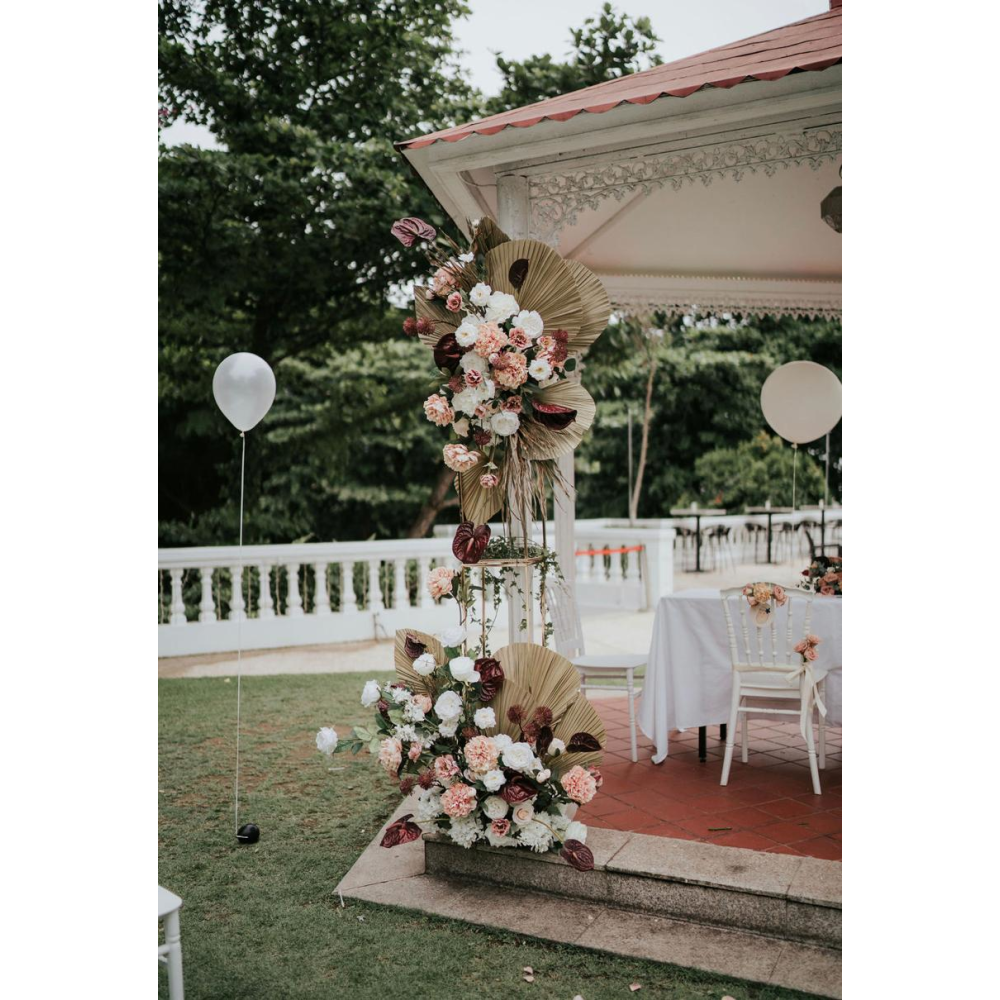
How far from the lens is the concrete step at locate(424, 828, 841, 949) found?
3.24 metres

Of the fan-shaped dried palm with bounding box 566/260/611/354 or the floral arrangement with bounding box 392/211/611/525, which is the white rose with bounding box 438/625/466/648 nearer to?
the floral arrangement with bounding box 392/211/611/525

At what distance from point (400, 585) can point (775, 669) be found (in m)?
5.73

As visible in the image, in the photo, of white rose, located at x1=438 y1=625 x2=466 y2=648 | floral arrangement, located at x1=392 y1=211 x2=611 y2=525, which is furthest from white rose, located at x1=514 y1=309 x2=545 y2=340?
white rose, located at x1=438 y1=625 x2=466 y2=648

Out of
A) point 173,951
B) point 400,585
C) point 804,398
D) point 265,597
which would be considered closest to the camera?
point 173,951

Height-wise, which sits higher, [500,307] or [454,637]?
[500,307]

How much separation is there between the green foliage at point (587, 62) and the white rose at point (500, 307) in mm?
9508

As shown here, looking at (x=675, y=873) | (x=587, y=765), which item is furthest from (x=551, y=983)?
(x=587, y=765)

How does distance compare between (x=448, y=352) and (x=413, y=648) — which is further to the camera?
(x=413, y=648)

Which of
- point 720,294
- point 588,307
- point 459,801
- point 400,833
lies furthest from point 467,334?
point 720,294

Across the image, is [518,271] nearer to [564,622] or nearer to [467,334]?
[467,334]

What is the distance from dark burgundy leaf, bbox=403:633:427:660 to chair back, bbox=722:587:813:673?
153 centimetres

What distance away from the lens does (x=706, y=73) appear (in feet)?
12.5

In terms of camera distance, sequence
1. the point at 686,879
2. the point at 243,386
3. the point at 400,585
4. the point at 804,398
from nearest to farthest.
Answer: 1. the point at 686,879
2. the point at 243,386
3. the point at 804,398
4. the point at 400,585
